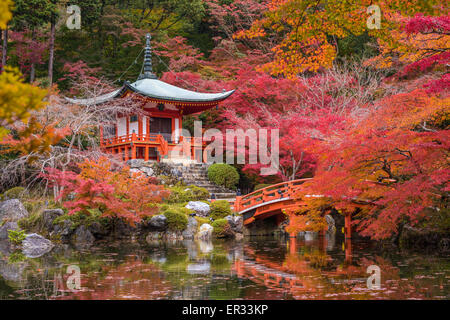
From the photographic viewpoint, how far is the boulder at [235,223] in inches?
671

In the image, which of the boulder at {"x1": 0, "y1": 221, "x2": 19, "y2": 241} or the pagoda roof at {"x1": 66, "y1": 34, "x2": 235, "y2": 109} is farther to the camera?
the pagoda roof at {"x1": 66, "y1": 34, "x2": 235, "y2": 109}

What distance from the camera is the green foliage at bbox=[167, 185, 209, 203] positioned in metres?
18.3

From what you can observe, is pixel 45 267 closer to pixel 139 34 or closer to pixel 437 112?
pixel 437 112

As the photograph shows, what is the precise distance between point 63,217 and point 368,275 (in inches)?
406

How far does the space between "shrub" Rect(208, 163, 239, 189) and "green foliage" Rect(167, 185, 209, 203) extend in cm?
194

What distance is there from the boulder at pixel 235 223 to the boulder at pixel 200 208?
29.9 inches

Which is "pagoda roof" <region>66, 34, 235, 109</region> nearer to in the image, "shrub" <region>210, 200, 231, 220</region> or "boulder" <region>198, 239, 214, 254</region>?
"shrub" <region>210, 200, 231, 220</region>

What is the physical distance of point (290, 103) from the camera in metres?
22.2

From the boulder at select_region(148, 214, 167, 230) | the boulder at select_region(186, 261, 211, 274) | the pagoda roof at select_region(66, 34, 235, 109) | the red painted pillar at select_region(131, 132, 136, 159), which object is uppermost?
the pagoda roof at select_region(66, 34, 235, 109)

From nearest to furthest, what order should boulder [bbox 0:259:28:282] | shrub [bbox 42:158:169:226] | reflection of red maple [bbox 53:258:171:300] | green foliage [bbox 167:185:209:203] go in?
reflection of red maple [bbox 53:258:171:300] < boulder [bbox 0:259:28:282] < shrub [bbox 42:158:169:226] < green foliage [bbox 167:185:209:203]

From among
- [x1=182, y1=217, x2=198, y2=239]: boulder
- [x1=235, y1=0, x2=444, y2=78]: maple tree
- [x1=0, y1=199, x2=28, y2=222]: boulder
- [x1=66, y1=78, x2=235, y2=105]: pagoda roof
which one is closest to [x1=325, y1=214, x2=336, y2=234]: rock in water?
[x1=66, y1=78, x2=235, y2=105]: pagoda roof

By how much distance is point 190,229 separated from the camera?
53.7ft

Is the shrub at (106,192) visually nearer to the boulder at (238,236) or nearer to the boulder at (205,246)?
the boulder at (205,246)
